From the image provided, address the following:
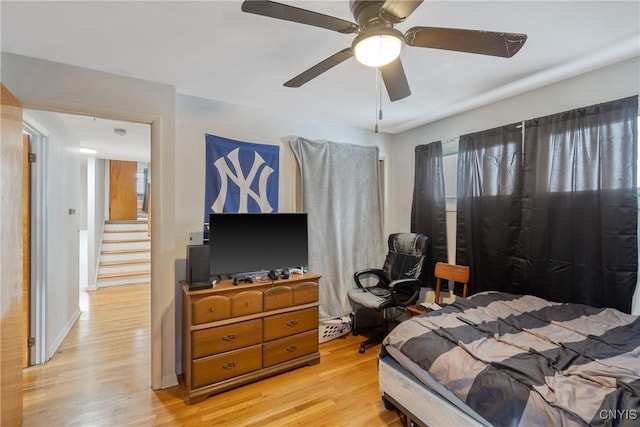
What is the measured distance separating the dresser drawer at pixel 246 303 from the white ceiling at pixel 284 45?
1.76 m

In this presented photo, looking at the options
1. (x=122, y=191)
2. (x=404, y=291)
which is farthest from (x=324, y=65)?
(x=122, y=191)

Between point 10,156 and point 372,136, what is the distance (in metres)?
3.36

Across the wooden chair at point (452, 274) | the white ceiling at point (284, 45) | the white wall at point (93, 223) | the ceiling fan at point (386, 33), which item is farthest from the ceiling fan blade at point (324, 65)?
the white wall at point (93, 223)

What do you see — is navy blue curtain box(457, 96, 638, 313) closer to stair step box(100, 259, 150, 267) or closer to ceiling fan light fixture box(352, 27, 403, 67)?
ceiling fan light fixture box(352, 27, 403, 67)

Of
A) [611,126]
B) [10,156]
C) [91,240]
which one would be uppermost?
[611,126]

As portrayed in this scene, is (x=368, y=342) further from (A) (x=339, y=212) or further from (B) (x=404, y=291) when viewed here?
(A) (x=339, y=212)

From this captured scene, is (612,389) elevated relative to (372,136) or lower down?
lower down

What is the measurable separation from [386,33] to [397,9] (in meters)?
0.10

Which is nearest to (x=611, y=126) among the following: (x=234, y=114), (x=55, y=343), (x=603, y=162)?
(x=603, y=162)

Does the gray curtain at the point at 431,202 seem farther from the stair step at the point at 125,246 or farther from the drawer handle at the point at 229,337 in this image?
the stair step at the point at 125,246

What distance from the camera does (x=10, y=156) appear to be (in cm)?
171

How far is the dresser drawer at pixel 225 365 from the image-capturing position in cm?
219

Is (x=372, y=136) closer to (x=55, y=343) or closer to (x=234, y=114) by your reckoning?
(x=234, y=114)

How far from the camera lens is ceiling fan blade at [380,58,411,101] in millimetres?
1635
